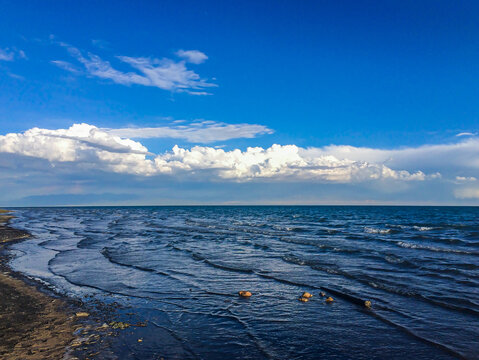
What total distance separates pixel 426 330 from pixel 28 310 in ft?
43.0

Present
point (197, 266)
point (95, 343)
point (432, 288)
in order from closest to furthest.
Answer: point (95, 343) < point (432, 288) < point (197, 266)

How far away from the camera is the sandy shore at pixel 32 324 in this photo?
26.4 ft

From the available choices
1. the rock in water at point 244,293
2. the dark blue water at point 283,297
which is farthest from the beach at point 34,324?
the rock in water at point 244,293


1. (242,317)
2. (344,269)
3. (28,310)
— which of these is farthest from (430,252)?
(28,310)

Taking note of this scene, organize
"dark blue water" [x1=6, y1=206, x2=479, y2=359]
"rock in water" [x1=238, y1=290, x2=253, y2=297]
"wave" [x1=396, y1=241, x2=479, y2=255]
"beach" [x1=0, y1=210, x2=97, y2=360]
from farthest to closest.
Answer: "wave" [x1=396, y1=241, x2=479, y2=255] → "rock in water" [x1=238, y1=290, x2=253, y2=297] → "dark blue water" [x1=6, y1=206, x2=479, y2=359] → "beach" [x1=0, y1=210, x2=97, y2=360]

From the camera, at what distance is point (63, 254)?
24.1m

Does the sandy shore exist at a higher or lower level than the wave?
lower

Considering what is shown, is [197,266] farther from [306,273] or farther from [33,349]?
[33,349]

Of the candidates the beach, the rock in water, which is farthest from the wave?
the beach

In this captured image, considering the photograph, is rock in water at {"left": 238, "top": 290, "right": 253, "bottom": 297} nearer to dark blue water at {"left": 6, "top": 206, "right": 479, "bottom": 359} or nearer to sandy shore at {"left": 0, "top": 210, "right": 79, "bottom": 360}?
dark blue water at {"left": 6, "top": 206, "right": 479, "bottom": 359}

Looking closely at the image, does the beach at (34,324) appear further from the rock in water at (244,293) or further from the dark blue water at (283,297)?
the rock in water at (244,293)

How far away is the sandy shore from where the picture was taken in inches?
317

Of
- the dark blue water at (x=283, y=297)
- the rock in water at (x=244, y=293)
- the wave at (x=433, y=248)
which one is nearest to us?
the dark blue water at (x=283, y=297)

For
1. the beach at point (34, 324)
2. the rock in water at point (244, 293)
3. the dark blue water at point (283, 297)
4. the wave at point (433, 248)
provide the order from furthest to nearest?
1. the wave at point (433, 248)
2. the rock in water at point (244, 293)
3. the dark blue water at point (283, 297)
4. the beach at point (34, 324)
